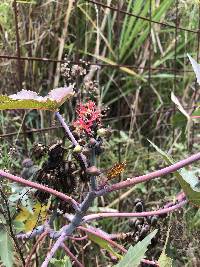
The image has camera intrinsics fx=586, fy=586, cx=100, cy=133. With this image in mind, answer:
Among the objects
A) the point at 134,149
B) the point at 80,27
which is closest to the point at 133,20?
the point at 80,27

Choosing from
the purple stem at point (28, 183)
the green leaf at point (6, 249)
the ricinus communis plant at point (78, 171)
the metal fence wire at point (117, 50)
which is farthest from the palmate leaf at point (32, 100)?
the metal fence wire at point (117, 50)

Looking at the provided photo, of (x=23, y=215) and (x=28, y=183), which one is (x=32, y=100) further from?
(x=23, y=215)

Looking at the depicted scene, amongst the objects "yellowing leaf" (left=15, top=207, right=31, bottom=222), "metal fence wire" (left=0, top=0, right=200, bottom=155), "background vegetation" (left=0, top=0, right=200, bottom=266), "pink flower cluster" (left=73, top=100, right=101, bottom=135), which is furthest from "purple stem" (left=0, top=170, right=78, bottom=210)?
"metal fence wire" (left=0, top=0, right=200, bottom=155)

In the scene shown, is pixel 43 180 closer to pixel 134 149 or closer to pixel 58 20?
pixel 134 149

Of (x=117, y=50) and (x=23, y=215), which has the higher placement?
(x=117, y=50)

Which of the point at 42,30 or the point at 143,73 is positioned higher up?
the point at 42,30

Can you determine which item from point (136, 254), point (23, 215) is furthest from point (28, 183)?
point (23, 215)

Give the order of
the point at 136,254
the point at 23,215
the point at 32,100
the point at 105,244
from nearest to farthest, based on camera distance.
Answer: the point at 136,254 < the point at 32,100 < the point at 105,244 < the point at 23,215

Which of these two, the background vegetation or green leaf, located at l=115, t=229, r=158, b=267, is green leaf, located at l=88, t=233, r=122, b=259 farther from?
the background vegetation
